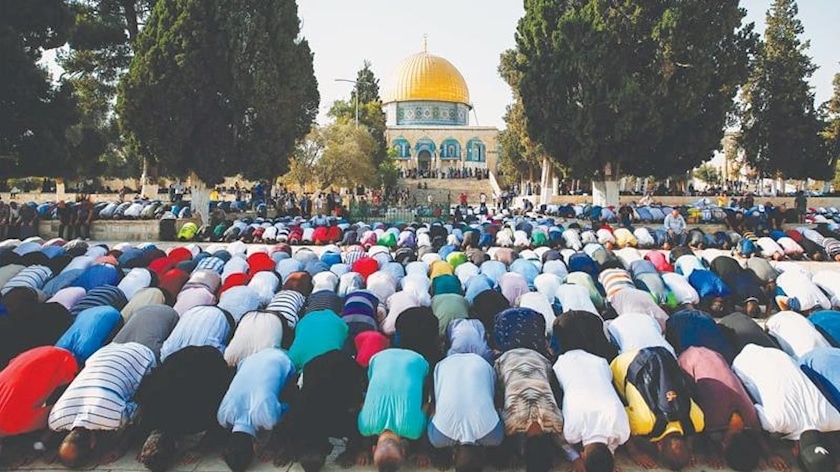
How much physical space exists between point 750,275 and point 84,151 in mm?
18768

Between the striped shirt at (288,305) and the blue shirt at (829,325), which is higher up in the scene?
the striped shirt at (288,305)

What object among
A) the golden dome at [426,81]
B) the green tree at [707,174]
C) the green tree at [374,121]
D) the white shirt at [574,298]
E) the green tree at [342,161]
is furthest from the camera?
the green tree at [707,174]

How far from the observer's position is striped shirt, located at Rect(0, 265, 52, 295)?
8.29 m

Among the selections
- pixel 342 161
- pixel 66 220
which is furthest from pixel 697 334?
pixel 342 161

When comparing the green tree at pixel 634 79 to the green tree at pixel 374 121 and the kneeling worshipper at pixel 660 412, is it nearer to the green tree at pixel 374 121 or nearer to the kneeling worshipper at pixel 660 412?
the kneeling worshipper at pixel 660 412

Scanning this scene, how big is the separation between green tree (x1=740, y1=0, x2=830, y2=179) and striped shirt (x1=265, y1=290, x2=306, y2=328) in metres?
27.6

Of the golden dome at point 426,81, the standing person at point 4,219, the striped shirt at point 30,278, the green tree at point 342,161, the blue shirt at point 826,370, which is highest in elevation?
the golden dome at point 426,81

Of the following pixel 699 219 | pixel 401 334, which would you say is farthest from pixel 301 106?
pixel 401 334

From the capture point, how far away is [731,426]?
4688 millimetres

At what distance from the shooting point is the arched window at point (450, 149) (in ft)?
197

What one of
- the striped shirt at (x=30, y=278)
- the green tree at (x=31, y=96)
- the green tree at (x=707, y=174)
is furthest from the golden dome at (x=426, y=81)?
the striped shirt at (x=30, y=278)

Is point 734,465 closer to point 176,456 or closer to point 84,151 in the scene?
point 176,456

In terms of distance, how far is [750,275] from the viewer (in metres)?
9.20

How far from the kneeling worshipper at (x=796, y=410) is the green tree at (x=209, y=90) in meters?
17.5
